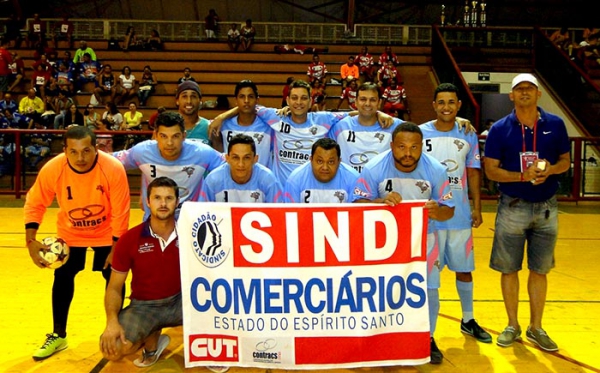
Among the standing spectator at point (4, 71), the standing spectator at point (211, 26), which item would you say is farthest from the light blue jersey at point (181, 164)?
the standing spectator at point (211, 26)

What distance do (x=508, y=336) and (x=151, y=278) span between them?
2648mm

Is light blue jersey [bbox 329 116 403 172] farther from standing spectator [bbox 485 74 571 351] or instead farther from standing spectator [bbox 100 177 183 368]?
standing spectator [bbox 100 177 183 368]

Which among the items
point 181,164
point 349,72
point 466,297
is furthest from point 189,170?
point 349,72

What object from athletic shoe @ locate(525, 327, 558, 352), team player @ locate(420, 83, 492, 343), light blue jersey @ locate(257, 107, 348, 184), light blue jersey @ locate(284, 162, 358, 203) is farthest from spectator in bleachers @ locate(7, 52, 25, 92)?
athletic shoe @ locate(525, 327, 558, 352)

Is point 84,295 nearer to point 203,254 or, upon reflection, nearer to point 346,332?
point 203,254

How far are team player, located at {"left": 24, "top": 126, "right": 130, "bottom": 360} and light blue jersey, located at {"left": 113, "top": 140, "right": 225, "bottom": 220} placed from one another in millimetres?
280

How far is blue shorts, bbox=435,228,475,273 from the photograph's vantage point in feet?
14.6

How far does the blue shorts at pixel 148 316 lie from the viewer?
3.78 meters

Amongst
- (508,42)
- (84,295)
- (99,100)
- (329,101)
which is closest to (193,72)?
(99,100)

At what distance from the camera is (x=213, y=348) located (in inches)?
149

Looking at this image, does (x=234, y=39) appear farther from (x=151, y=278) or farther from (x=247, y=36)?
(x=151, y=278)

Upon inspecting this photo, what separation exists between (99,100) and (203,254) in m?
14.3

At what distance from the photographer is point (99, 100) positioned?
16828 mm

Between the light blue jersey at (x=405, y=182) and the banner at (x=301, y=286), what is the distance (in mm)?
210
